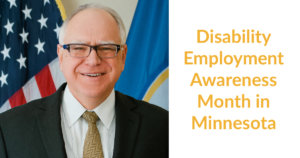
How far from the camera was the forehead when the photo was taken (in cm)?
131

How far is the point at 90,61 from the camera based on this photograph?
1.30m

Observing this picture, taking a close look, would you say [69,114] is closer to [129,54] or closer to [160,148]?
[160,148]

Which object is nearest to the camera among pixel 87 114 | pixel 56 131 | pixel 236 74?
pixel 236 74

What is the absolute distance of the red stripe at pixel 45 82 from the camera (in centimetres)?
244

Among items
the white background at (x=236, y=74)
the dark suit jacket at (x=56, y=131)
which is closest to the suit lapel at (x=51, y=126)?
the dark suit jacket at (x=56, y=131)

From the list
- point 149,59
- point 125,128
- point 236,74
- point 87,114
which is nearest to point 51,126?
point 87,114

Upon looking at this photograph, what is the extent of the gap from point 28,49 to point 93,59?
1294mm

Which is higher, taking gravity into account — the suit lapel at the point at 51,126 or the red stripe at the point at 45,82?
the red stripe at the point at 45,82

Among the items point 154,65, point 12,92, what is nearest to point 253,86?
point 154,65

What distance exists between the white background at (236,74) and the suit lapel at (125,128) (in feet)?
0.84

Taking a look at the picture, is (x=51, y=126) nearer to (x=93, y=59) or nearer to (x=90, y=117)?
(x=90, y=117)

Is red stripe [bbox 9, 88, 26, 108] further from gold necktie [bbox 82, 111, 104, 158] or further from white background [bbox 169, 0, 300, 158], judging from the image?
white background [bbox 169, 0, 300, 158]

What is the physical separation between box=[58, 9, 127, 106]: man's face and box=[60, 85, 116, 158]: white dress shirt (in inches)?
1.4

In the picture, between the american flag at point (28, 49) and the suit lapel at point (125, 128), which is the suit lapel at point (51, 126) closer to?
the suit lapel at point (125, 128)
